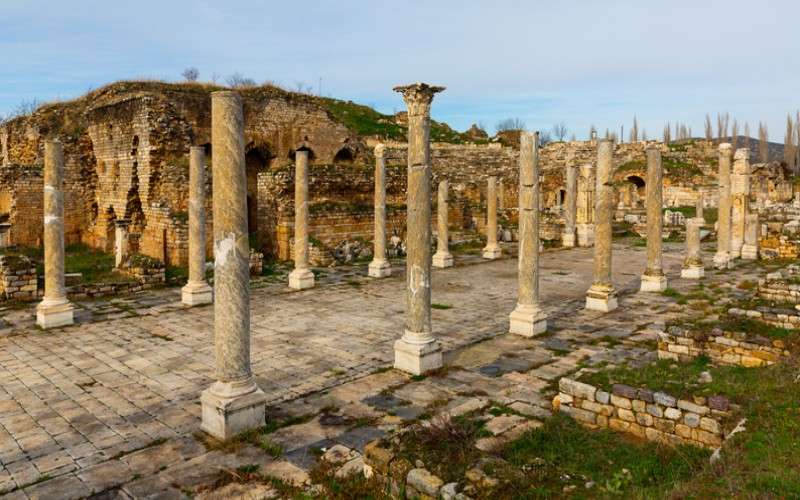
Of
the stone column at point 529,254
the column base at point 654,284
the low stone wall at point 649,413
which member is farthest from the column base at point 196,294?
the column base at point 654,284

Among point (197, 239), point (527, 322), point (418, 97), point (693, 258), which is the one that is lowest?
point (527, 322)

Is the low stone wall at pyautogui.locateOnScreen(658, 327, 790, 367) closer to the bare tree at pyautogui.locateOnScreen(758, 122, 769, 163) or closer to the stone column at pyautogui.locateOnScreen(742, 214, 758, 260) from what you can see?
the stone column at pyautogui.locateOnScreen(742, 214, 758, 260)

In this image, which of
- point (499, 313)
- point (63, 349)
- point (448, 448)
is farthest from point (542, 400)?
point (63, 349)

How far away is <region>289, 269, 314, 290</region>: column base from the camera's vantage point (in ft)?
51.4

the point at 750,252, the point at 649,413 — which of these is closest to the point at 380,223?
the point at 649,413

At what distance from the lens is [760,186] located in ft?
144

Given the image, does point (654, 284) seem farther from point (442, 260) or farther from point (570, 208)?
point (570, 208)

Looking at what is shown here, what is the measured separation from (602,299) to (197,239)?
9568mm

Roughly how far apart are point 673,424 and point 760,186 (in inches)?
1831

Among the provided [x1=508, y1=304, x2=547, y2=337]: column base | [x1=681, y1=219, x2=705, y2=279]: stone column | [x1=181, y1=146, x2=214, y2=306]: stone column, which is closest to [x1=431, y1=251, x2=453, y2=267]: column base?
[x1=681, y1=219, x2=705, y2=279]: stone column

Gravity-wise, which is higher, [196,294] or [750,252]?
[750,252]

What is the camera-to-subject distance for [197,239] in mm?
13633

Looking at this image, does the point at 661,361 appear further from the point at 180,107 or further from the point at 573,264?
the point at 180,107

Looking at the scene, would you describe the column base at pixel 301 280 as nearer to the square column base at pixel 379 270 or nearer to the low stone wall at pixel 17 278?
the square column base at pixel 379 270
